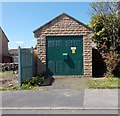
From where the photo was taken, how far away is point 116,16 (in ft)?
61.6

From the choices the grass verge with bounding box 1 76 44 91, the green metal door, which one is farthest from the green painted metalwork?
the green metal door

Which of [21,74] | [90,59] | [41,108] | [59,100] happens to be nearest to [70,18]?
[90,59]

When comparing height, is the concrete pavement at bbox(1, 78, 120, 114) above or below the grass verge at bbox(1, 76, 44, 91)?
below

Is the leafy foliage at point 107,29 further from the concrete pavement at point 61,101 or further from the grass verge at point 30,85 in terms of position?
the concrete pavement at point 61,101

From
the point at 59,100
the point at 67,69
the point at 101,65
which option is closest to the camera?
the point at 59,100

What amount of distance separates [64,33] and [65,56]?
1.43 m

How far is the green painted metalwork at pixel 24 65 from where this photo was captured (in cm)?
1384

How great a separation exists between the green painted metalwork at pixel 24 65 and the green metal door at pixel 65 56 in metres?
1.20

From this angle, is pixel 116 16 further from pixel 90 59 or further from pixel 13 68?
pixel 13 68

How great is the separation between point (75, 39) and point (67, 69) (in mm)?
1905

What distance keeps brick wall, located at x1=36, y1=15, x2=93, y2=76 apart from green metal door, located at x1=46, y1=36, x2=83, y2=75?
0.80 feet

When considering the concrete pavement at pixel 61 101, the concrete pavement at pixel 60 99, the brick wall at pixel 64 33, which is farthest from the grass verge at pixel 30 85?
the brick wall at pixel 64 33

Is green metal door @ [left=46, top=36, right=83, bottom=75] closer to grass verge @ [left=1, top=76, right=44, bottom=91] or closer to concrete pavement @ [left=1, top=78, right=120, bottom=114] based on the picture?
grass verge @ [left=1, top=76, right=44, bottom=91]

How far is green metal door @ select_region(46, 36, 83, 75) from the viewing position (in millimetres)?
17406
